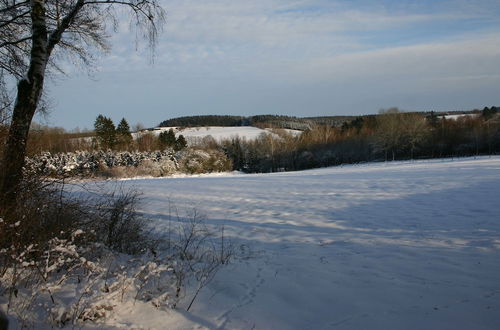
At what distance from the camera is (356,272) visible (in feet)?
16.9

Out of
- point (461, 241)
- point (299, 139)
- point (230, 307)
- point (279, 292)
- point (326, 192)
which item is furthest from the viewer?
point (299, 139)

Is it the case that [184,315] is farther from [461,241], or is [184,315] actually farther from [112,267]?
[461,241]

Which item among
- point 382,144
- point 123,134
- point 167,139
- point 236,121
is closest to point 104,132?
point 123,134

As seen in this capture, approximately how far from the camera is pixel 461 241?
6.48 metres

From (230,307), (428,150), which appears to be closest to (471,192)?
(230,307)

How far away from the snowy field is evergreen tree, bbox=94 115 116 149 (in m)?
54.9

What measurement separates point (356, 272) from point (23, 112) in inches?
226

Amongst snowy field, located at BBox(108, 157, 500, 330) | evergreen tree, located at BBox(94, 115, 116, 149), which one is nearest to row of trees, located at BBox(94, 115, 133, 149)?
evergreen tree, located at BBox(94, 115, 116, 149)

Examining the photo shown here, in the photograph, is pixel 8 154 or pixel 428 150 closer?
pixel 8 154

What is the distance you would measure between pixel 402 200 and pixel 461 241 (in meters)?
5.60

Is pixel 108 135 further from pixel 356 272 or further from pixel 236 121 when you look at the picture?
pixel 236 121

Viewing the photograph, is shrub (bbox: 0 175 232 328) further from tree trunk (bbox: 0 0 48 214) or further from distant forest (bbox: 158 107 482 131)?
distant forest (bbox: 158 107 482 131)

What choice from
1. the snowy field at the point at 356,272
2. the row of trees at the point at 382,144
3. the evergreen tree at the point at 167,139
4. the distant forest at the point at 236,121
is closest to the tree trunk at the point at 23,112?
the snowy field at the point at 356,272

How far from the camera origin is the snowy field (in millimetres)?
3590
